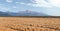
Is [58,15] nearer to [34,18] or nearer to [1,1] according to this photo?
[34,18]

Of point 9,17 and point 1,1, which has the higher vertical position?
point 1,1

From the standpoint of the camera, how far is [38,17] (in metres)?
5.26

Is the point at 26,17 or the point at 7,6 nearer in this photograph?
the point at 7,6

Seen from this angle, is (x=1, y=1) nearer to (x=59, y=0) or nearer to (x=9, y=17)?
(x=9, y=17)

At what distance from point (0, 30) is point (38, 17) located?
2.51m

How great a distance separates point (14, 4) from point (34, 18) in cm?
77

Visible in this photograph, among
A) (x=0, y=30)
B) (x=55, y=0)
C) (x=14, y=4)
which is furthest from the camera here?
(x=55, y=0)

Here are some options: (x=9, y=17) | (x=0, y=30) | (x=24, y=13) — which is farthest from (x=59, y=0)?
(x=0, y=30)

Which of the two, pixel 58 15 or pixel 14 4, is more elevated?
pixel 14 4

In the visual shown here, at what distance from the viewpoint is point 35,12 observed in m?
4.94

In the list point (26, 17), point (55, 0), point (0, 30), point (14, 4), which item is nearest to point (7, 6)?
point (14, 4)

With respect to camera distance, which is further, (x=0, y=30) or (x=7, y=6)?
(x=7, y=6)

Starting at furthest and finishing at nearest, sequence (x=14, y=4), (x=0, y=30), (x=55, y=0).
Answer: (x=55, y=0) → (x=14, y=4) → (x=0, y=30)

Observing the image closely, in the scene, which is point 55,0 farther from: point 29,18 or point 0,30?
point 0,30
